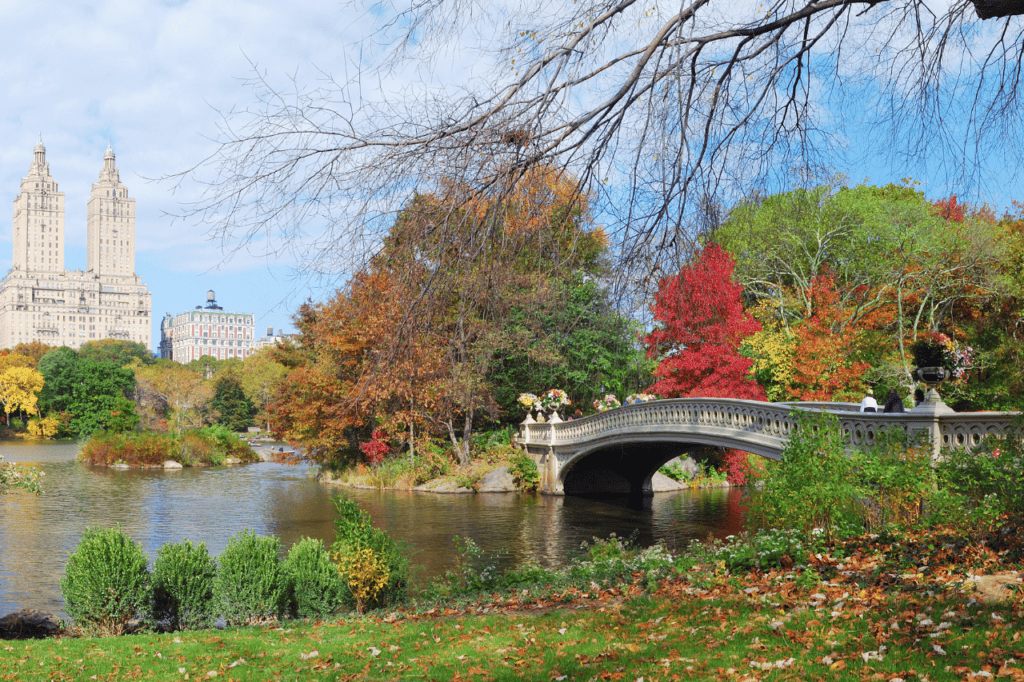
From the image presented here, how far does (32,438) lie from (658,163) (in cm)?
6656

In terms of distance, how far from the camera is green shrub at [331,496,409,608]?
31.0ft

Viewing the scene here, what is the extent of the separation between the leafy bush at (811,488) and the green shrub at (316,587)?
5086 millimetres

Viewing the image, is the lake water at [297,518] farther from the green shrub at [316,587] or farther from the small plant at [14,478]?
the green shrub at [316,587]

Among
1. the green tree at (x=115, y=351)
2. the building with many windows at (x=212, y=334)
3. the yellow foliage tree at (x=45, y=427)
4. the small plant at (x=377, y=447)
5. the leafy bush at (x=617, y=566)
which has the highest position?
the building with many windows at (x=212, y=334)

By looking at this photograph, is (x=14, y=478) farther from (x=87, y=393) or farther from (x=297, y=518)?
(x=87, y=393)

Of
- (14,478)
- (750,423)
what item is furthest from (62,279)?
(750,423)

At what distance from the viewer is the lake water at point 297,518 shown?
589 inches

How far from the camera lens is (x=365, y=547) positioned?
372 inches

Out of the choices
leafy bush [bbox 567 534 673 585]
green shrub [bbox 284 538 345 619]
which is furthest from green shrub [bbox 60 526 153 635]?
leafy bush [bbox 567 534 673 585]

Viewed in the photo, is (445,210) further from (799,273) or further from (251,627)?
(799,273)

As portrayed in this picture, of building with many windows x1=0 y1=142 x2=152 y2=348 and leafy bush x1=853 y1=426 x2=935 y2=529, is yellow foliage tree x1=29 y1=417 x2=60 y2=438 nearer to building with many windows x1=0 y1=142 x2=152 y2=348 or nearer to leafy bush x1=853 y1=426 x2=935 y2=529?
leafy bush x1=853 y1=426 x2=935 y2=529

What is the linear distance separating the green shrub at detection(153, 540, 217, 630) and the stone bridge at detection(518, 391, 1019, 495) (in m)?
7.58

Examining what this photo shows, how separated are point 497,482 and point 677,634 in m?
20.4

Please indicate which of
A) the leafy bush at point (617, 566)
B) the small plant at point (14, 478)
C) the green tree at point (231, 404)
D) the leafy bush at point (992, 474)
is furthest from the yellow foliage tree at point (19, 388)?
the leafy bush at point (992, 474)
